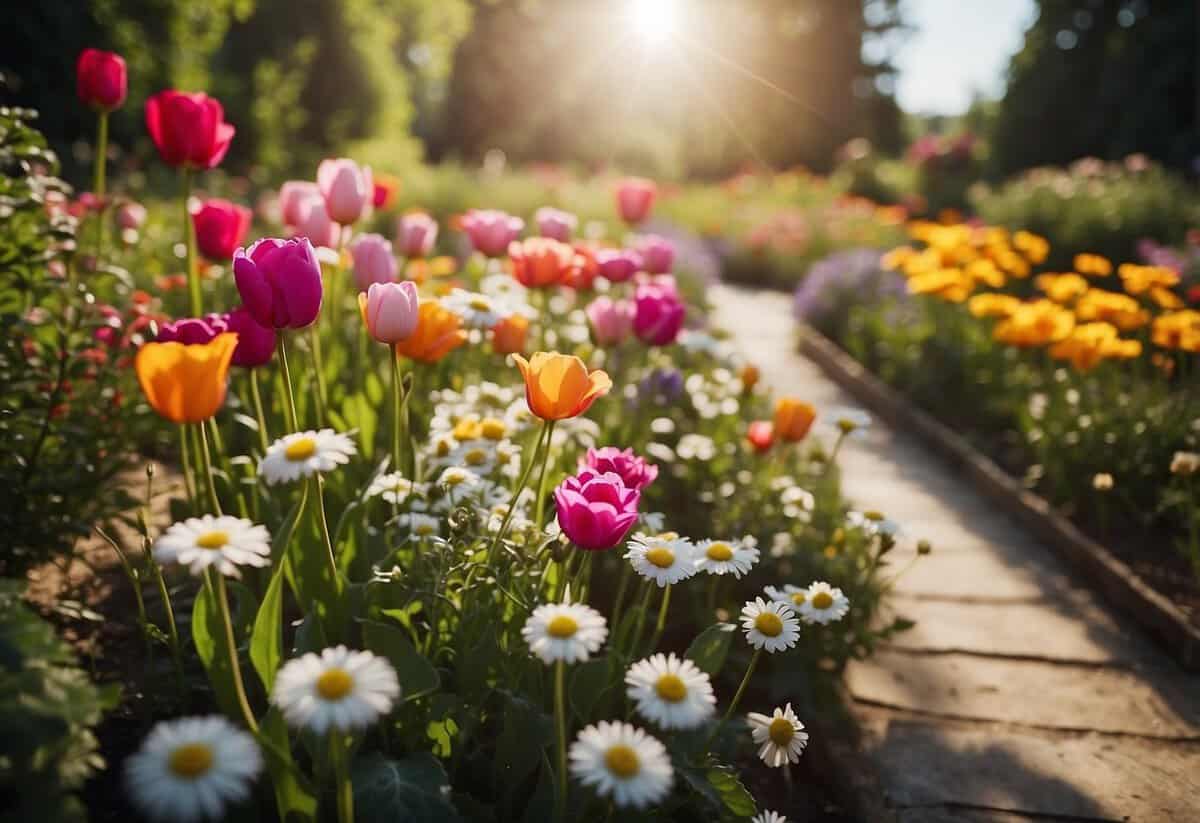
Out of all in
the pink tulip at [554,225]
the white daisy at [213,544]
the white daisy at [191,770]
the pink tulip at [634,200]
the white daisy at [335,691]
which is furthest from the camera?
the pink tulip at [634,200]

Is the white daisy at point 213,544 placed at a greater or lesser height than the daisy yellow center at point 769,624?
greater

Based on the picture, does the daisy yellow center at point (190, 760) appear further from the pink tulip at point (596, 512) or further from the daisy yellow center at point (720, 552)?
the daisy yellow center at point (720, 552)

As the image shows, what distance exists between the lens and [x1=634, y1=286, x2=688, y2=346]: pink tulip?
256 cm

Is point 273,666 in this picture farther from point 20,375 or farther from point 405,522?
point 20,375

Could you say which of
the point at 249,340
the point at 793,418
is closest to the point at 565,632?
the point at 249,340

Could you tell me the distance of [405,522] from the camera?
2.08 metres

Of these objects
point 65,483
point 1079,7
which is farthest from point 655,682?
point 1079,7

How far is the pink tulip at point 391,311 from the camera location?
1.72 meters

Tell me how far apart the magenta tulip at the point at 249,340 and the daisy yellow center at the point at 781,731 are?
1294 millimetres

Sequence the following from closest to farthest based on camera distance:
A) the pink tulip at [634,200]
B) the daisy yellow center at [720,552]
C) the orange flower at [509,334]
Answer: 1. the daisy yellow center at [720,552]
2. the orange flower at [509,334]
3. the pink tulip at [634,200]

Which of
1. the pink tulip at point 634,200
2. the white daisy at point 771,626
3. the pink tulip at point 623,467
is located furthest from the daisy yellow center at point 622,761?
the pink tulip at point 634,200

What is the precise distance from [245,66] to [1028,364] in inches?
635

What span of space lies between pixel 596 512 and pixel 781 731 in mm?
574

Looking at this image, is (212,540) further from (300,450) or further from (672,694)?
(672,694)
